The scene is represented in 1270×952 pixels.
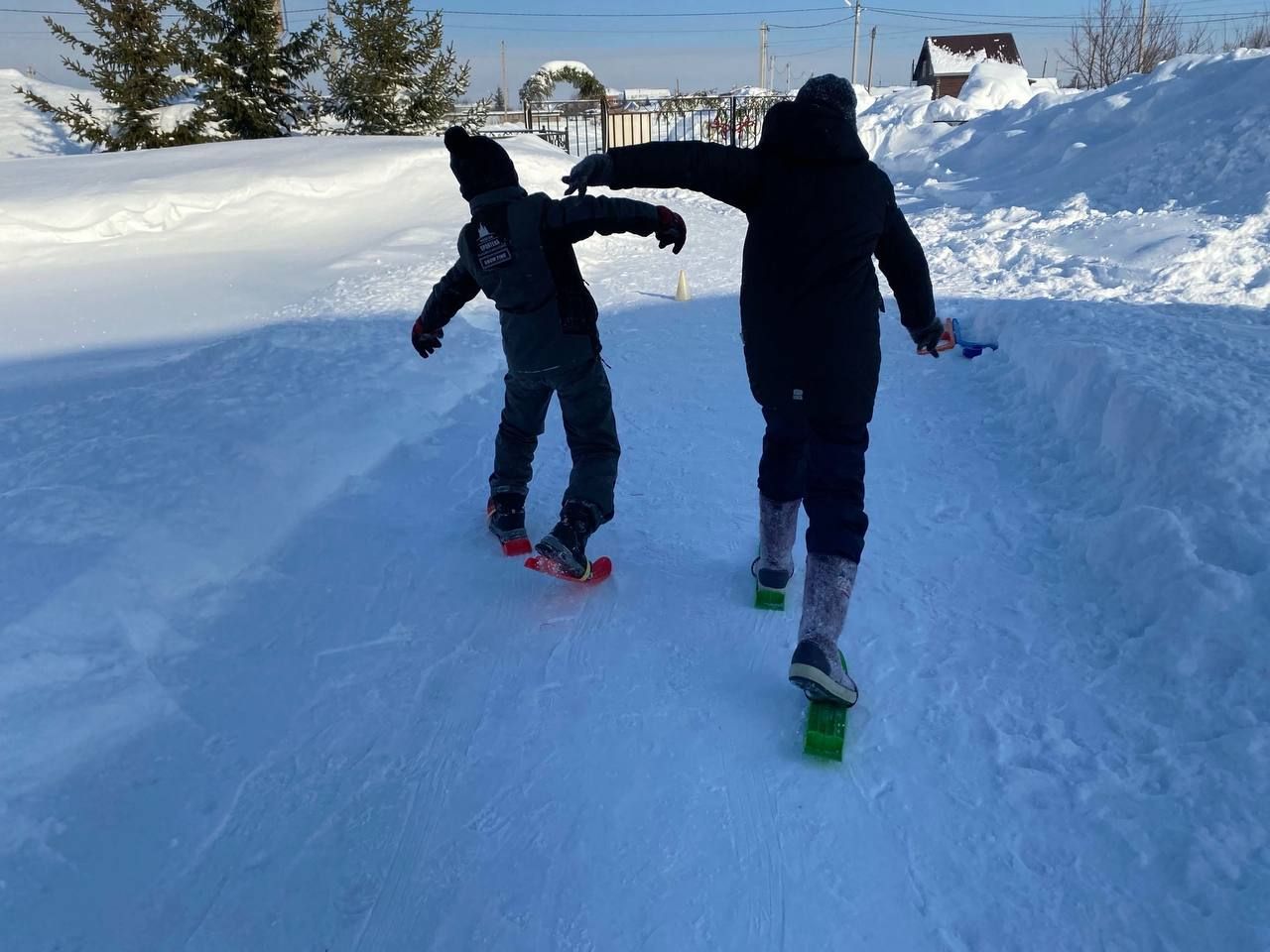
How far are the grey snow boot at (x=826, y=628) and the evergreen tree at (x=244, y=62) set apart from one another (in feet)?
53.7

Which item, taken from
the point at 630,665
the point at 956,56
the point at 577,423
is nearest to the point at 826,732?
the point at 630,665

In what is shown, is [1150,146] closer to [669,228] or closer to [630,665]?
[669,228]

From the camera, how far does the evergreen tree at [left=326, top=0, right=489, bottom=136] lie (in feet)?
51.2

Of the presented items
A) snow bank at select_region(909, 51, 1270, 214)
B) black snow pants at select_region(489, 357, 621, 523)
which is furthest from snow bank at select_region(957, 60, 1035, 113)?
black snow pants at select_region(489, 357, 621, 523)

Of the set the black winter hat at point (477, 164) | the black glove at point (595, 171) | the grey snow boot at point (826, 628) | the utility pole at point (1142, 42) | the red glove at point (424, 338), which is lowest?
the grey snow boot at point (826, 628)

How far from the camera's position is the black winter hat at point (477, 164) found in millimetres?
2959

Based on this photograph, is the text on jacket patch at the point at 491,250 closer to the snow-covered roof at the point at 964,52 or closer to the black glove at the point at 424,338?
the black glove at the point at 424,338

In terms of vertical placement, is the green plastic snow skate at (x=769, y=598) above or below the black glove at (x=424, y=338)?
below

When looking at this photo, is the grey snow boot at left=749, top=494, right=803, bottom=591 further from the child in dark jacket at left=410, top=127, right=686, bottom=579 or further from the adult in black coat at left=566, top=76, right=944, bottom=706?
the child in dark jacket at left=410, top=127, right=686, bottom=579

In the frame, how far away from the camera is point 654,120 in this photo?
27.1 m

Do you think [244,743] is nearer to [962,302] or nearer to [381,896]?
[381,896]

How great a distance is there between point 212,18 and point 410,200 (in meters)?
6.60

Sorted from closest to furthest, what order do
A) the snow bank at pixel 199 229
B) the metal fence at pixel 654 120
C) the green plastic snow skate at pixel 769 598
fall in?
the green plastic snow skate at pixel 769 598 → the snow bank at pixel 199 229 → the metal fence at pixel 654 120

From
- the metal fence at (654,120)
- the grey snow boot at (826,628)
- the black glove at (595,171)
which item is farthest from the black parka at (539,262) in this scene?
the metal fence at (654,120)
